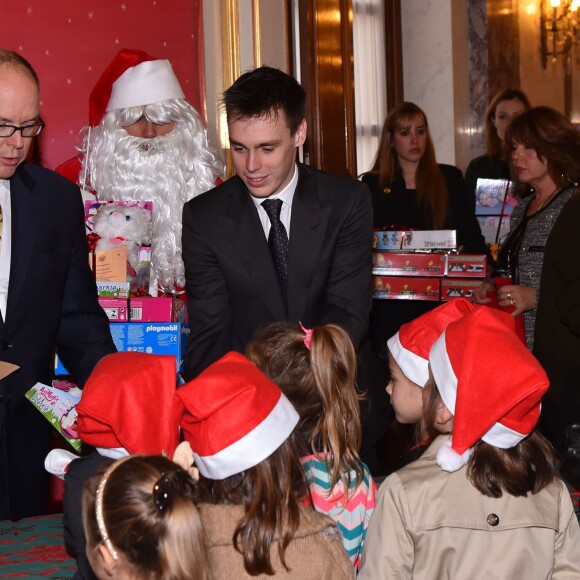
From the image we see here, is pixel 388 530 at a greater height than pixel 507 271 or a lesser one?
lesser

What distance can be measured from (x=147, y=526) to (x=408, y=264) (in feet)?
9.61

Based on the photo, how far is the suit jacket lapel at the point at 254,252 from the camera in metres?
2.86

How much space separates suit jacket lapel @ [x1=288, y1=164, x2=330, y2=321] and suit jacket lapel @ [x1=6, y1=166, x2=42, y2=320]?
761mm

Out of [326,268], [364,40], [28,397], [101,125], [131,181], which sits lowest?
[28,397]

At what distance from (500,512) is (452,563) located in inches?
5.7

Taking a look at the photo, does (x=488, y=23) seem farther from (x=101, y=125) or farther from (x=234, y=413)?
(x=234, y=413)

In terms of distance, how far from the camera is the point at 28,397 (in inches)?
106

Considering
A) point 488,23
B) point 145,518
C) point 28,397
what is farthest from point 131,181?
point 488,23

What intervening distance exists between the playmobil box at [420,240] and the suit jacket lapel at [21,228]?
1978mm

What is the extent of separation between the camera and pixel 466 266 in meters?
4.29

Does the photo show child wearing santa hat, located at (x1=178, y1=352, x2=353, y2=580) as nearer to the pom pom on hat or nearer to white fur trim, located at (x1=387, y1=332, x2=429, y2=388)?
the pom pom on hat

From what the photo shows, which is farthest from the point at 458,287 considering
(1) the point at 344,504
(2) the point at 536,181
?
(1) the point at 344,504

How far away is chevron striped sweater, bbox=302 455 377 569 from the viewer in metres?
2.17

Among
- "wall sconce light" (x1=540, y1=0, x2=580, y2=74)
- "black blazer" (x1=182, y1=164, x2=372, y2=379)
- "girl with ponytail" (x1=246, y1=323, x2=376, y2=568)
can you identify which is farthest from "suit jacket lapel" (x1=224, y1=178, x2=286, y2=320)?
"wall sconce light" (x1=540, y1=0, x2=580, y2=74)
